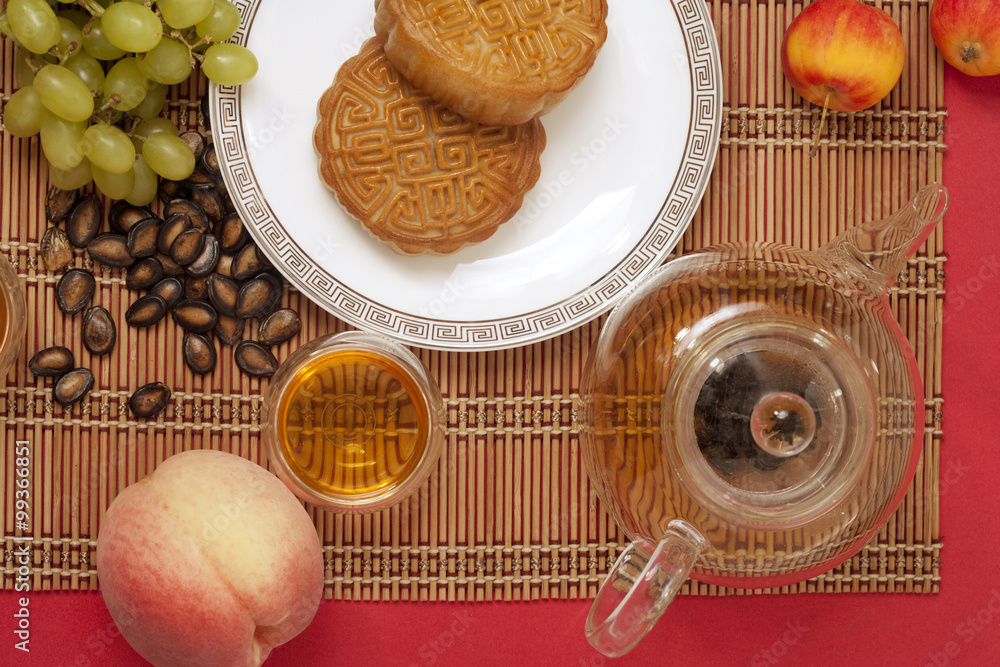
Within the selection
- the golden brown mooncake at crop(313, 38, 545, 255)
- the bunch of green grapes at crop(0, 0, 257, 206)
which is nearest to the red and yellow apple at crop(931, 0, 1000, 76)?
the golden brown mooncake at crop(313, 38, 545, 255)

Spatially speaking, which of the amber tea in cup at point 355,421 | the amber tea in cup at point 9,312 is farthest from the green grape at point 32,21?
the amber tea in cup at point 355,421

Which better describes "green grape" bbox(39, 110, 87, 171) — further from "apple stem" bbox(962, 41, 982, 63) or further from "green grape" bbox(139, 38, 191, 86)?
"apple stem" bbox(962, 41, 982, 63)

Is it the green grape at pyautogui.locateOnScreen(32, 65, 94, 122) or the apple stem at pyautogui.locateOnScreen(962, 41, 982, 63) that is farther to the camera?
the apple stem at pyautogui.locateOnScreen(962, 41, 982, 63)

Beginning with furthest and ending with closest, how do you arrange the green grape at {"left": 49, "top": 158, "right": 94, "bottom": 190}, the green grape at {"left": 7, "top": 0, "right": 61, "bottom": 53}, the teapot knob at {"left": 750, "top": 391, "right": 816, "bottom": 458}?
1. the green grape at {"left": 49, "top": 158, "right": 94, "bottom": 190}
2. the green grape at {"left": 7, "top": 0, "right": 61, "bottom": 53}
3. the teapot knob at {"left": 750, "top": 391, "right": 816, "bottom": 458}

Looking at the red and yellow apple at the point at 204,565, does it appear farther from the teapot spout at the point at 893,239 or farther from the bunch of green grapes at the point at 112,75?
the teapot spout at the point at 893,239

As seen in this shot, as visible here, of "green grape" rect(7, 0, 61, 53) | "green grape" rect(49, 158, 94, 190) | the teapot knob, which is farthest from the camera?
"green grape" rect(49, 158, 94, 190)

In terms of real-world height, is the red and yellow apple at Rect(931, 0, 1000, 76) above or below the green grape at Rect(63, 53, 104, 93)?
above

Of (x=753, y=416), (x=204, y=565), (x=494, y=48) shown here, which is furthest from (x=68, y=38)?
(x=753, y=416)

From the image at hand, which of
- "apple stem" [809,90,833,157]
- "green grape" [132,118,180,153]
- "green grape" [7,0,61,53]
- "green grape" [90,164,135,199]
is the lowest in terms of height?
"green grape" [90,164,135,199]
